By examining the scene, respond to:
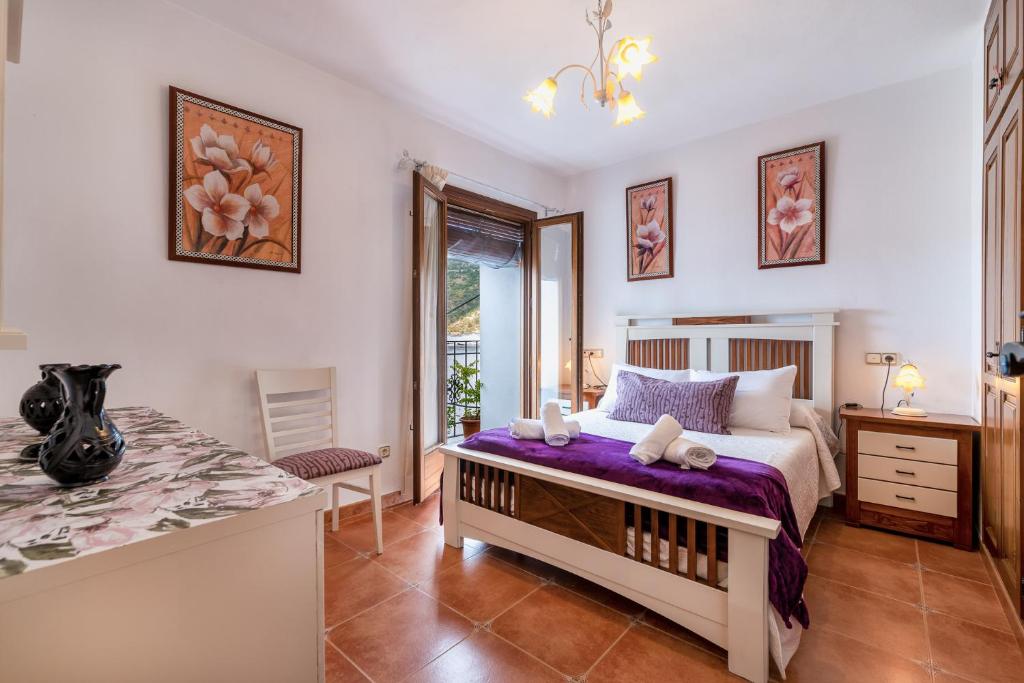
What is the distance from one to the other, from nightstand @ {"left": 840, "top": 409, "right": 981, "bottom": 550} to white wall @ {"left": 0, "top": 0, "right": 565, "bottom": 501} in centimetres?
287

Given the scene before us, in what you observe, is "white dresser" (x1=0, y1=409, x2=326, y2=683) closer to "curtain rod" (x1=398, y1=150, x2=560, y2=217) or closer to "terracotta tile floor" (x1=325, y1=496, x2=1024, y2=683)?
"terracotta tile floor" (x1=325, y1=496, x2=1024, y2=683)

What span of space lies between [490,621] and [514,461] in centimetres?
69

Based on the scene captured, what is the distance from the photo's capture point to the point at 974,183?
2.67m

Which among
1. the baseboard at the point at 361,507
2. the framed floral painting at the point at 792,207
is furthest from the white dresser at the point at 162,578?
the framed floral painting at the point at 792,207

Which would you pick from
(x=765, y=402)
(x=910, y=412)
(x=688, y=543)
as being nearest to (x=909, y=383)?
(x=910, y=412)

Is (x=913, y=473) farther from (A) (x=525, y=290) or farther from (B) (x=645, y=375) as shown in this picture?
(A) (x=525, y=290)

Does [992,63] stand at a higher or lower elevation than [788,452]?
higher

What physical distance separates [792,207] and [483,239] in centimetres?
243

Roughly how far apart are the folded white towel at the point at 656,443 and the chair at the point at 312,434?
1387 millimetres

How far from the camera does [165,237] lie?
2211 millimetres

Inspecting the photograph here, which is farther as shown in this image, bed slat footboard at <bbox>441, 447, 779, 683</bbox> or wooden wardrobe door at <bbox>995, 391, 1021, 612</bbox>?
wooden wardrobe door at <bbox>995, 391, 1021, 612</bbox>

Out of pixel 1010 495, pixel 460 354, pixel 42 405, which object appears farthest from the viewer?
pixel 460 354

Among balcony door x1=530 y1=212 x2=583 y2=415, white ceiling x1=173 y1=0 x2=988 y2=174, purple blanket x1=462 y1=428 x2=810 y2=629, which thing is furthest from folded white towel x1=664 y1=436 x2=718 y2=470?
balcony door x1=530 y1=212 x2=583 y2=415

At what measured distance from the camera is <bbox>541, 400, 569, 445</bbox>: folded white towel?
237 centimetres
